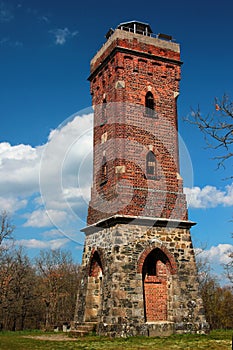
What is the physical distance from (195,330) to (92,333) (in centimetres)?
403

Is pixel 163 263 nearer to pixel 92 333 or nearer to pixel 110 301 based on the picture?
pixel 110 301

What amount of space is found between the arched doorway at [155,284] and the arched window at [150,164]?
3300 millimetres

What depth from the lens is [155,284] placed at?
52.7ft

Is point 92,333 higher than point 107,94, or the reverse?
point 107,94

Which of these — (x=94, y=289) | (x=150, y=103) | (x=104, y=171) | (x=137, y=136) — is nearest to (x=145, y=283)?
(x=94, y=289)

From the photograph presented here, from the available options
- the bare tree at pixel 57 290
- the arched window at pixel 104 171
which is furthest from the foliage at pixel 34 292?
the arched window at pixel 104 171

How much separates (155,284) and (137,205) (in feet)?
10.6

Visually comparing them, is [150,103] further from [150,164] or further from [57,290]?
[57,290]

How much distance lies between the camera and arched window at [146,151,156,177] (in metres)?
17.3

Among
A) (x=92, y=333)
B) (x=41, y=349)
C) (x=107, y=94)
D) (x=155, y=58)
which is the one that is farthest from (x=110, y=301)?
(x=155, y=58)

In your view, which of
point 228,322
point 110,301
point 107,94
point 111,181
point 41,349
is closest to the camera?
point 41,349

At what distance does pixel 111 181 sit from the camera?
16.9m

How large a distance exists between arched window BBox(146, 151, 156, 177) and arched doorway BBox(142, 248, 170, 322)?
330cm

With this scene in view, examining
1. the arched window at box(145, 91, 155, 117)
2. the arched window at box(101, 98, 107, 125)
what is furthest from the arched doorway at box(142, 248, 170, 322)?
the arched window at box(101, 98, 107, 125)
